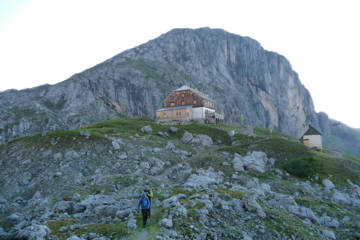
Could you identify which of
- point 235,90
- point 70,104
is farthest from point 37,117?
point 235,90

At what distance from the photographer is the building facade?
254ft

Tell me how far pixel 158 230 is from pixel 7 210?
22387 millimetres

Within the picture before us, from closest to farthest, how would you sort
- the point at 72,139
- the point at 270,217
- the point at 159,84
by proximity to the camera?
1. the point at 270,217
2. the point at 72,139
3. the point at 159,84

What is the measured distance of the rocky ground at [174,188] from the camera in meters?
15.8

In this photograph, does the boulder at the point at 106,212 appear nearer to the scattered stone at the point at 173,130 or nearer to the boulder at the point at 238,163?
the boulder at the point at 238,163

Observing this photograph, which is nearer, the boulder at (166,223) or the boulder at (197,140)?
the boulder at (166,223)

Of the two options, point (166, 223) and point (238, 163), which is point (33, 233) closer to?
point (166, 223)

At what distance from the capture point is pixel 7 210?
2594 cm

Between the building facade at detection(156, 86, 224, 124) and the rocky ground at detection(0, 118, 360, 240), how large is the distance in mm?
19576

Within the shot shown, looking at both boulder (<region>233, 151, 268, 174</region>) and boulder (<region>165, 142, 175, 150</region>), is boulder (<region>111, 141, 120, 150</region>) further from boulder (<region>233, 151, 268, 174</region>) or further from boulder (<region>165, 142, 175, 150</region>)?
boulder (<region>233, 151, 268, 174</region>)

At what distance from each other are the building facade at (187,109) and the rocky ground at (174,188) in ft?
64.2

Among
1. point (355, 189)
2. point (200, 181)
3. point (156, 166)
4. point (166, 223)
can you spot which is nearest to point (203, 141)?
point (156, 166)

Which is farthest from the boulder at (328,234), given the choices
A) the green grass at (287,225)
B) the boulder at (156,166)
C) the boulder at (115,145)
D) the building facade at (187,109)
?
the building facade at (187,109)

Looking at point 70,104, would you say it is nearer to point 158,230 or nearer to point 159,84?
point 159,84
